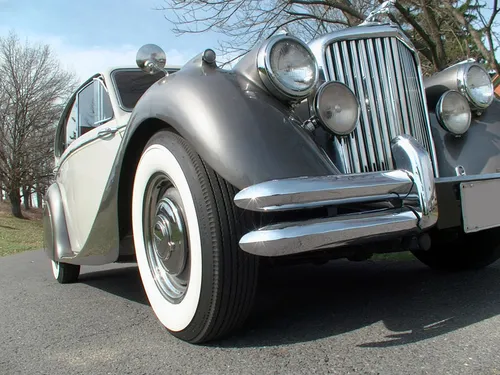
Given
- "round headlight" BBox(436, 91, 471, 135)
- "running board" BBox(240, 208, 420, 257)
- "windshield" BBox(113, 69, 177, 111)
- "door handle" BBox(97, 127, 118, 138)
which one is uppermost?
"windshield" BBox(113, 69, 177, 111)

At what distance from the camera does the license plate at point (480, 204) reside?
231 cm

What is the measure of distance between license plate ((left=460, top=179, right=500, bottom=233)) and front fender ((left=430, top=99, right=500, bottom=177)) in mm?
316

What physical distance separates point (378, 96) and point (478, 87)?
0.77m

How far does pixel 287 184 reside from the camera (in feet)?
6.06

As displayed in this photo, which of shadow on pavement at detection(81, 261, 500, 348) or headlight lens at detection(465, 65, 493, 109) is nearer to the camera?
shadow on pavement at detection(81, 261, 500, 348)

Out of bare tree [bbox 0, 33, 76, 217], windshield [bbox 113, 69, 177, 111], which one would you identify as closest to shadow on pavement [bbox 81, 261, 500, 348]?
windshield [bbox 113, 69, 177, 111]

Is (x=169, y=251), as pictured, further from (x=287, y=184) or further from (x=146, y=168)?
(x=287, y=184)

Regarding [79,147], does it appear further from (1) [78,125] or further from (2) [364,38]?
(2) [364,38]

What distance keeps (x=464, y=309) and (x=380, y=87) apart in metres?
1.22

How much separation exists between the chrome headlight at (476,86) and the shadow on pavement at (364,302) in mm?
1104

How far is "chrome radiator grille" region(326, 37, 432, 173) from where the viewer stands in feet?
8.11

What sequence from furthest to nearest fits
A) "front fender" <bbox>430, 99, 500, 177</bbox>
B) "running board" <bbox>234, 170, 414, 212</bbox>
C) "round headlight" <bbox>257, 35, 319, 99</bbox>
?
1. "front fender" <bbox>430, 99, 500, 177</bbox>
2. "round headlight" <bbox>257, 35, 319, 99</bbox>
3. "running board" <bbox>234, 170, 414, 212</bbox>

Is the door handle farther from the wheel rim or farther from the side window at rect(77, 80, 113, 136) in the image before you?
the wheel rim

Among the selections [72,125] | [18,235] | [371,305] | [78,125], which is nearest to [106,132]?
[78,125]
